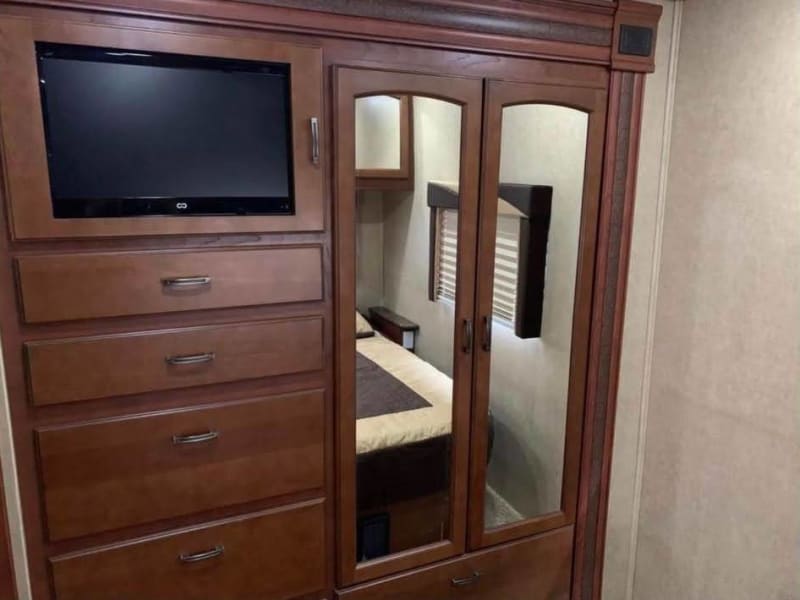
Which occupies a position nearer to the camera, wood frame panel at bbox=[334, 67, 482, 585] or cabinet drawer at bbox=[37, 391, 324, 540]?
cabinet drawer at bbox=[37, 391, 324, 540]

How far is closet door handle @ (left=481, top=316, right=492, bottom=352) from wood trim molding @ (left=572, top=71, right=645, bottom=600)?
14.2 inches

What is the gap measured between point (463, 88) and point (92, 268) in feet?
3.11

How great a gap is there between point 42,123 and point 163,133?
0.71 feet

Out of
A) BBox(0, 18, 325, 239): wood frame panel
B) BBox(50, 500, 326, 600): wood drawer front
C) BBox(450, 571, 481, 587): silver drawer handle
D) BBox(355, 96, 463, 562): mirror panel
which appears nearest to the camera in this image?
BBox(0, 18, 325, 239): wood frame panel

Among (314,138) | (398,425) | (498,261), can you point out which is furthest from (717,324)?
(314,138)

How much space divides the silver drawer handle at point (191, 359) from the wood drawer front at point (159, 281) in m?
0.11

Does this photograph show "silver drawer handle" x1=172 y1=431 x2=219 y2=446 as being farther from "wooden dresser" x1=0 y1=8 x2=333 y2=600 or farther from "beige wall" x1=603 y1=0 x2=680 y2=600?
"beige wall" x1=603 y1=0 x2=680 y2=600

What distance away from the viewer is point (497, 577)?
1805 millimetres

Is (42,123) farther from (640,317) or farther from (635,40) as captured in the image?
(640,317)

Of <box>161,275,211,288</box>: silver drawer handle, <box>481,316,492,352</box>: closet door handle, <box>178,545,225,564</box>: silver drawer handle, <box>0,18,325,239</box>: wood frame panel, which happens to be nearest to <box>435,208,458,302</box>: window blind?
<box>481,316,492,352</box>: closet door handle

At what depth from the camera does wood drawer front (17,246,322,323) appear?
1.18 meters

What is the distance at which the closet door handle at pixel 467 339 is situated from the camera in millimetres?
1616

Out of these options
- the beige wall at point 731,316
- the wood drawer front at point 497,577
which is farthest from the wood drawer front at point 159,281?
the beige wall at point 731,316

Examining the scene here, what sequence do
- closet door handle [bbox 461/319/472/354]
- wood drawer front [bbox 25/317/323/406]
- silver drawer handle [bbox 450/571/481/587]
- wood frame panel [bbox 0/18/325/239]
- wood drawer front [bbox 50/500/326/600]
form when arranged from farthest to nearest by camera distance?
1. silver drawer handle [bbox 450/571/481/587]
2. closet door handle [bbox 461/319/472/354]
3. wood drawer front [bbox 50/500/326/600]
4. wood drawer front [bbox 25/317/323/406]
5. wood frame panel [bbox 0/18/325/239]
